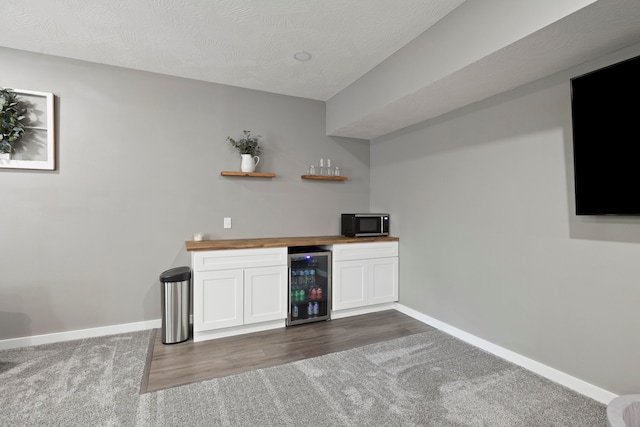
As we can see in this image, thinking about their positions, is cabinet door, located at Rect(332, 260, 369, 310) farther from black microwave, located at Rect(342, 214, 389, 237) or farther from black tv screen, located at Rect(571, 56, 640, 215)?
black tv screen, located at Rect(571, 56, 640, 215)

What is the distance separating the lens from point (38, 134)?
2777mm

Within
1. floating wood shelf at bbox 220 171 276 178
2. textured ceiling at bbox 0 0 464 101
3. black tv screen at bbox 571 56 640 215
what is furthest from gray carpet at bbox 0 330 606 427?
textured ceiling at bbox 0 0 464 101

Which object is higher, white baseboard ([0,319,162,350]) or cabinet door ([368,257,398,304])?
cabinet door ([368,257,398,304])

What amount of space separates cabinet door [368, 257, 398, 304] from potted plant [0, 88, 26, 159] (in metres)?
3.59

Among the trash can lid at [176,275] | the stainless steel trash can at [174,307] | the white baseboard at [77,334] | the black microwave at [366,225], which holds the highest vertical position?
the black microwave at [366,225]

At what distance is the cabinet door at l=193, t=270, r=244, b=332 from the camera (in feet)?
9.34

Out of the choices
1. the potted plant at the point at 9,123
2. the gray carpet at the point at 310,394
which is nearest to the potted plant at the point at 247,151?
the potted plant at the point at 9,123

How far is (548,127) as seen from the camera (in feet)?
7.40

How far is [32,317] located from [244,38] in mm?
3111

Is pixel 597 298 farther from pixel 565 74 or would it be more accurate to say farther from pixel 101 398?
pixel 101 398

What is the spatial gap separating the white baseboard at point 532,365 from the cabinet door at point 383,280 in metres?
0.50

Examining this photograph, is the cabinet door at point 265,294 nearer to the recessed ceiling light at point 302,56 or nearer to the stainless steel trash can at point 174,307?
the stainless steel trash can at point 174,307

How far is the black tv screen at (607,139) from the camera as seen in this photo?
5.83ft

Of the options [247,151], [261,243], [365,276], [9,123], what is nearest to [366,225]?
[365,276]
